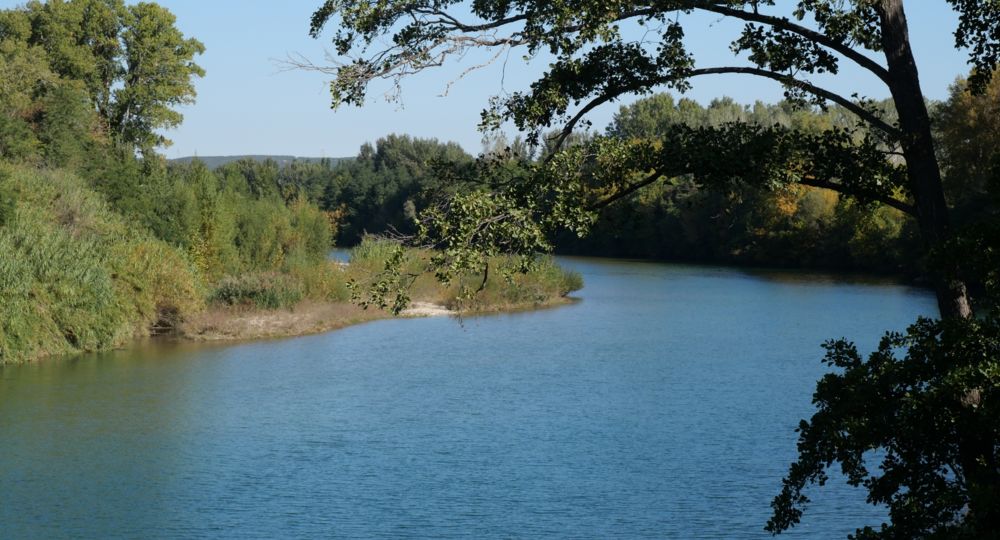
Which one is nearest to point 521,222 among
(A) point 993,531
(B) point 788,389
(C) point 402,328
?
(A) point 993,531

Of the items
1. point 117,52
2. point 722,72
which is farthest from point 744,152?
point 117,52

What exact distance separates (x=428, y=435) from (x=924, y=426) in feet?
37.6

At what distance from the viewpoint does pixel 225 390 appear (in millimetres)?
21625

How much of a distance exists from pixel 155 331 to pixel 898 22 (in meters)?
23.7

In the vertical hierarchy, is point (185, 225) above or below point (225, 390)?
above

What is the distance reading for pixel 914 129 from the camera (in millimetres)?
8383

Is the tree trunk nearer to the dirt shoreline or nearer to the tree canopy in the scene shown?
the tree canopy

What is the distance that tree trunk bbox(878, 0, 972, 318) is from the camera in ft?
27.2

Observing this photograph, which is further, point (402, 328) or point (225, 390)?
point (402, 328)

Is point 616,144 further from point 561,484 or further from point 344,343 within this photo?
point 344,343

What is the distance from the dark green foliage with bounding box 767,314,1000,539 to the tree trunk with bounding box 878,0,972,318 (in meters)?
1.12

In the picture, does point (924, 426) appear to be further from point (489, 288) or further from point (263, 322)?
point (489, 288)

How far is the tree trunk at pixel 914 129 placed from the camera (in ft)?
27.2

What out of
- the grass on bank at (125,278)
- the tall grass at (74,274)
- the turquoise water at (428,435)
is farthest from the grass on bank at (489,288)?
the tall grass at (74,274)
